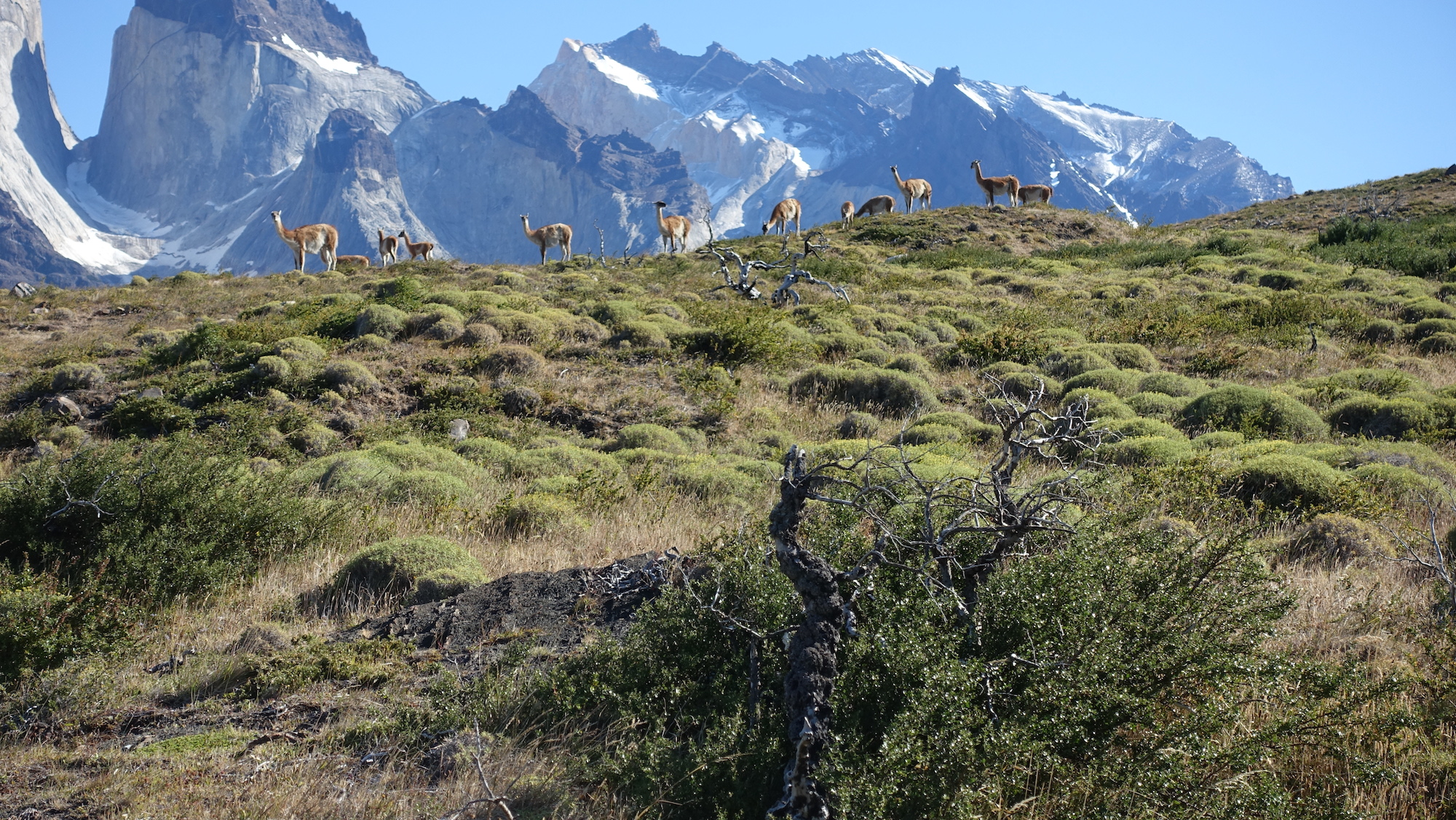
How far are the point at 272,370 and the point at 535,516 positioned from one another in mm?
6691

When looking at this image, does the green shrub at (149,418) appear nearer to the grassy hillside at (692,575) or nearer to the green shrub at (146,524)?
the grassy hillside at (692,575)

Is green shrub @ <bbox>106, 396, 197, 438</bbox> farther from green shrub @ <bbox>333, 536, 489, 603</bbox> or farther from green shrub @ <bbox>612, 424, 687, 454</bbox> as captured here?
green shrub @ <bbox>333, 536, 489, 603</bbox>

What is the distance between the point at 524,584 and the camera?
5.23 metres

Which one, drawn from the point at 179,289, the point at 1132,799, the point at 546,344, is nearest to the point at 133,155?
the point at 179,289

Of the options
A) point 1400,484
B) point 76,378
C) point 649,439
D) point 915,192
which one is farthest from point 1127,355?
point 915,192

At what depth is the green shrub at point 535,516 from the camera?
6.79m

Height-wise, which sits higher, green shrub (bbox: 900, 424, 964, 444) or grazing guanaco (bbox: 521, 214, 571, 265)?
grazing guanaco (bbox: 521, 214, 571, 265)

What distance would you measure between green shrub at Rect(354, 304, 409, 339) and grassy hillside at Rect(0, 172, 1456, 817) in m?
0.12

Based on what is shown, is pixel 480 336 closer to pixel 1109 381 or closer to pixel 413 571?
pixel 413 571

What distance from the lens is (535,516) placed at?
22.7ft

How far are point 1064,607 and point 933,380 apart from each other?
32.8 feet

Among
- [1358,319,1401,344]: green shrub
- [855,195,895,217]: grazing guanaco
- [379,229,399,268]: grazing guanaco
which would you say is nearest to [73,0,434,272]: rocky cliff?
[379,229,399,268]: grazing guanaco

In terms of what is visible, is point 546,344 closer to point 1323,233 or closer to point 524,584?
point 524,584

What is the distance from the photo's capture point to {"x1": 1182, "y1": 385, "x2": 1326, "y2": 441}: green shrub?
981cm
